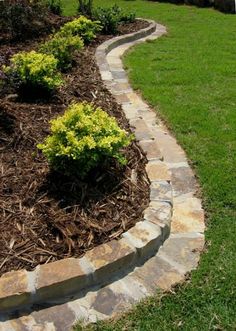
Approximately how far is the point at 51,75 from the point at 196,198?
2760 millimetres

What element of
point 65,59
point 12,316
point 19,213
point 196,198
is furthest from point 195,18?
point 12,316

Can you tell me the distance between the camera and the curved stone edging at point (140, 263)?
320 cm

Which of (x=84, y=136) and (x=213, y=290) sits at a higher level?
(x=84, y=136)

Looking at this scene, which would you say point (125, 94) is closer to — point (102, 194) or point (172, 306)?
point (102, 194)

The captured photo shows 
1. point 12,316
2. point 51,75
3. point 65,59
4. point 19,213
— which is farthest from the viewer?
point 65,59

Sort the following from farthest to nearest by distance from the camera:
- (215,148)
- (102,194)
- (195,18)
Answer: (195,18) < (215,148) < (102,194)

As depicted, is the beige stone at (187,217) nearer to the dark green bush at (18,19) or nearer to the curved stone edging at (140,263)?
the curved stone edging at (140,263)

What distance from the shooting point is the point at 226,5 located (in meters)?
13.3

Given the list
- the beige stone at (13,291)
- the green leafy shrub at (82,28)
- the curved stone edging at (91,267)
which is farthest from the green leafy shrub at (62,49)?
the beige stone at (13,291)

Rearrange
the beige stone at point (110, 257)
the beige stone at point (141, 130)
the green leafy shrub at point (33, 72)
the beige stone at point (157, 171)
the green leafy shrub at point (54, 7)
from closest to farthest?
the beige stone at point (110, 257)
the beige stone at point (157, 171)
the beige stone at point (141, 130)
the green leafy shrub at point (33, 72)
the green leafy shrub at point (54, 7)

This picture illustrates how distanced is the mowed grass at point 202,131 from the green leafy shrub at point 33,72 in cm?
147

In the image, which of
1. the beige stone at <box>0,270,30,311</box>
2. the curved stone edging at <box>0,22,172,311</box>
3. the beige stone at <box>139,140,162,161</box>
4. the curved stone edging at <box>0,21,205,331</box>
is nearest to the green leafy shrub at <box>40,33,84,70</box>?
the beige stone at <box>139,140,162,161</box>

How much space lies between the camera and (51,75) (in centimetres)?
607

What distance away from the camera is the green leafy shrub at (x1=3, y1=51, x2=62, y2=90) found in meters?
5.89
